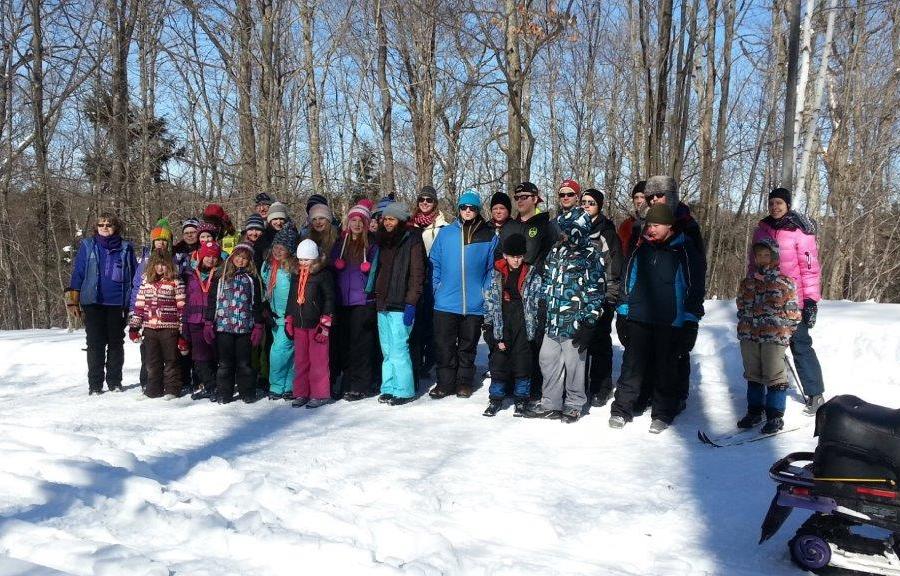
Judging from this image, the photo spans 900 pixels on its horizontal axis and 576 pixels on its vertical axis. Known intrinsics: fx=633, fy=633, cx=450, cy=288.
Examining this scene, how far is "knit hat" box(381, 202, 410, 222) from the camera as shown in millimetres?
6711

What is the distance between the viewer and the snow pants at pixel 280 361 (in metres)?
6.86

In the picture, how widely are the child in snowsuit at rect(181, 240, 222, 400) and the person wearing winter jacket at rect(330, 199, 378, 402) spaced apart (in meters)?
1.40

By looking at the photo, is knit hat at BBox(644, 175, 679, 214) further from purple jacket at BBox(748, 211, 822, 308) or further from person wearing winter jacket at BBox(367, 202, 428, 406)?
person wearing winter jacket at BBox(367, 202, 428, 406)

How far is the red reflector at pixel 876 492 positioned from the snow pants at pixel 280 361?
530 centimetres

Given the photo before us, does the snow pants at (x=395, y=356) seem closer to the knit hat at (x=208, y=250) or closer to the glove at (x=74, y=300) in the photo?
the knit hat at (x=208, y=250)

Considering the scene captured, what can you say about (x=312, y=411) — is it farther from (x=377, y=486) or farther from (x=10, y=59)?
(x=10, y=59)

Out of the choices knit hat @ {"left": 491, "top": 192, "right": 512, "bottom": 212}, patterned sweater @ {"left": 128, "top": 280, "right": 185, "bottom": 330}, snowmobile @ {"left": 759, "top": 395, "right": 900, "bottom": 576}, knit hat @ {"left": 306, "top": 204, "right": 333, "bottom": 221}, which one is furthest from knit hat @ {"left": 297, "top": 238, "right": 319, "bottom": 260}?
snowmobile @ {"left": 759, "top": 395, "right": 900, "bottom": 576}

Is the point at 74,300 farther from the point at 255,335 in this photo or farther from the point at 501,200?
the point at 501,200

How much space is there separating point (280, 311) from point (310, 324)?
491 millimetres

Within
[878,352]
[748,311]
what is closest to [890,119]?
[878,352]

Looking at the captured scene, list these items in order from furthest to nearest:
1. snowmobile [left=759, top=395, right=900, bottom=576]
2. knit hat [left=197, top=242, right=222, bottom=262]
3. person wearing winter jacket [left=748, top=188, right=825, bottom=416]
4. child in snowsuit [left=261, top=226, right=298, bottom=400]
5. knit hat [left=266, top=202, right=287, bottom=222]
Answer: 1. knit hat [left=266, top=202, right=287, bottom=222]
2. knit hat [left=197, top=242, right=222, bottom=262]
3. child in snowsuit [left=261, top=226, right=298, bottom=400]
4. person wearing winter jacket [left=748, top=188, right=825, bottom=416]
5. snowmobile [left=759, top=395, right=900, bottom=576]

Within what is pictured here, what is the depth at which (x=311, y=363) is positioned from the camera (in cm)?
667

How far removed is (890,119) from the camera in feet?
56.7

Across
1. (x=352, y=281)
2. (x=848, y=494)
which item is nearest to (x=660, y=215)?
(x=848, y=494)
